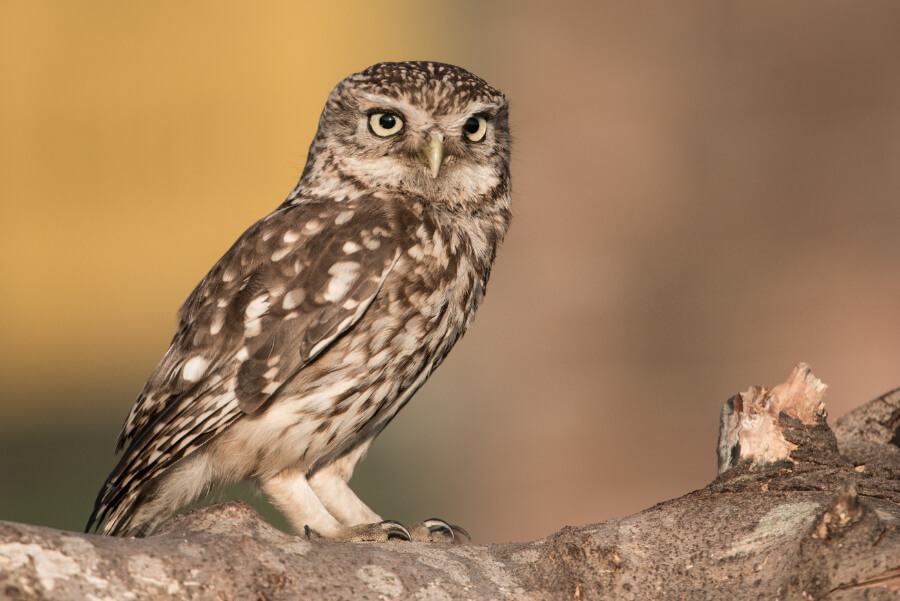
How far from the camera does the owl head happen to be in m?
3.52

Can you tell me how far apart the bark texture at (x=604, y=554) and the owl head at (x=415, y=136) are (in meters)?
1.31

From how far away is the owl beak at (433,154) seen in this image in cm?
344

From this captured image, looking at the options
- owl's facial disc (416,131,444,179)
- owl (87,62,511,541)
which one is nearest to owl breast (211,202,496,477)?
owl (87,62,511,541)

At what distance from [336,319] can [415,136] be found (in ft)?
2.33

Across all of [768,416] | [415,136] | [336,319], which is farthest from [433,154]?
[768,416]

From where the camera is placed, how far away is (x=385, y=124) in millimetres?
3576

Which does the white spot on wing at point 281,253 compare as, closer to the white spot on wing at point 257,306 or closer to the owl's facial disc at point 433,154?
the white spot on wing at point 257,306

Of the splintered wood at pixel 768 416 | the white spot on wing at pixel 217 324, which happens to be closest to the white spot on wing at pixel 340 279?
the white spot on wing at pixel 217 324

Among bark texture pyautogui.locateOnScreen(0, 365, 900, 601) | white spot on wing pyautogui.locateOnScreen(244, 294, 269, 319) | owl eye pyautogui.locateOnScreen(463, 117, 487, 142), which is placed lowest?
bark texture pyautogui.locateOnScreen(0, 365, 900, 601)

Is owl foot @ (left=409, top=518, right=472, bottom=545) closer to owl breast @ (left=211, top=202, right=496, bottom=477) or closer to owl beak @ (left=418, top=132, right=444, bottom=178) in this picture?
owl breast @ (left=211, top=202, right=496, bottom=477)

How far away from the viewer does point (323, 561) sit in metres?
2.21

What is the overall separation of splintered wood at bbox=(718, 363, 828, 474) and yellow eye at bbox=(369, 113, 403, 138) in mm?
1406

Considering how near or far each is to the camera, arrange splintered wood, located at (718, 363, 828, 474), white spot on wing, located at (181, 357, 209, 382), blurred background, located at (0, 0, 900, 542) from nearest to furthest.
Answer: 1. splintered wood, located at (718, 363, 828, 474)
2. white spot on wing, located at (181, 357, 209, 382)
3. blurred background, located at (0, 0, 900, 542)

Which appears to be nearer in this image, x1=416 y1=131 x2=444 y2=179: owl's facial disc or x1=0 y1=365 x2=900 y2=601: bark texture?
x1=0 y1=365 x2=900 y2=601: bark texture
